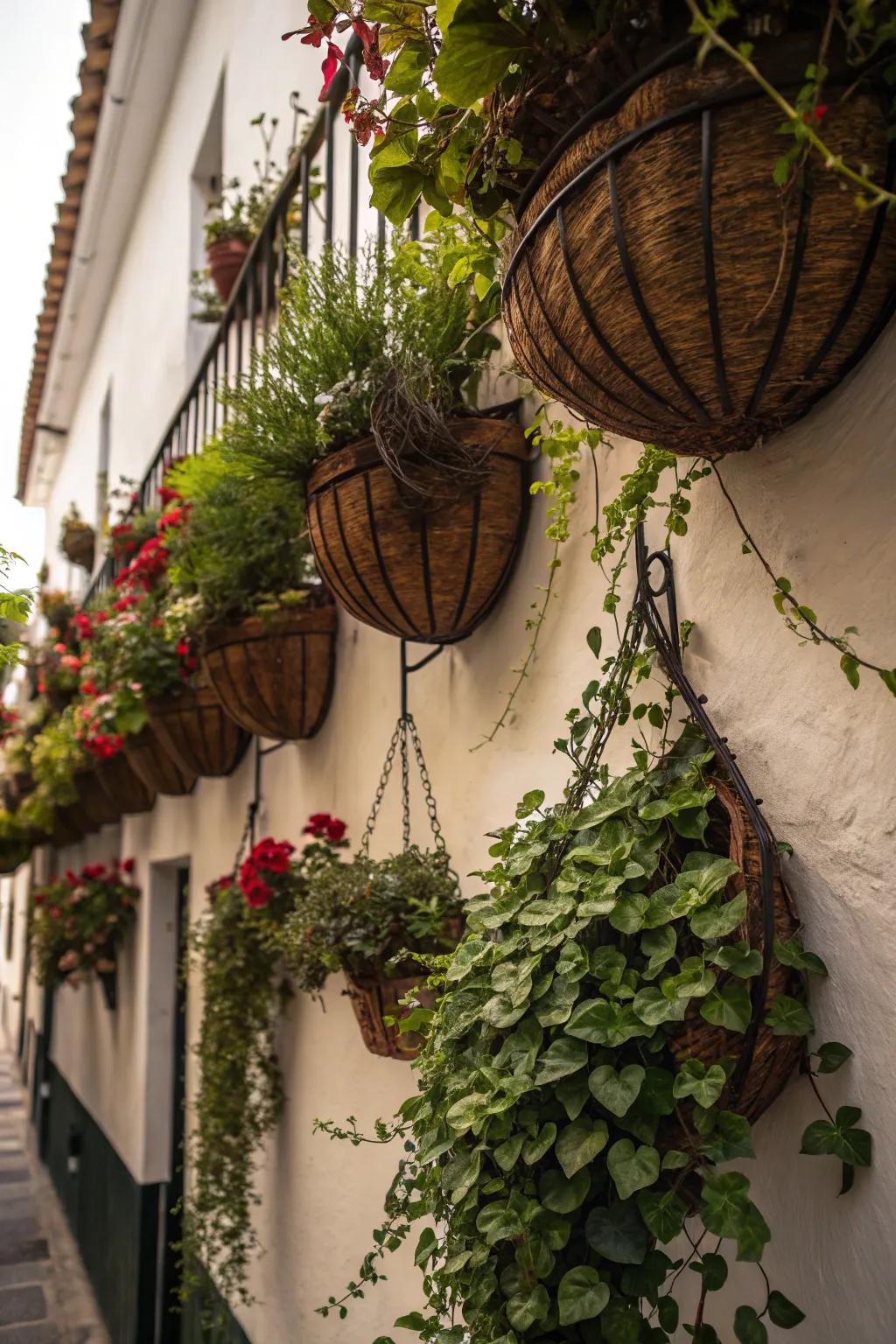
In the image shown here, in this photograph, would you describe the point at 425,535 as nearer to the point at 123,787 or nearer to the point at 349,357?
the point at 349,357

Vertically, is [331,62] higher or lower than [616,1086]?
higher

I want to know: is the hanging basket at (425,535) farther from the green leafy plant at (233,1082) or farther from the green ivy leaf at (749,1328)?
the green leafy plant at (233,1082)

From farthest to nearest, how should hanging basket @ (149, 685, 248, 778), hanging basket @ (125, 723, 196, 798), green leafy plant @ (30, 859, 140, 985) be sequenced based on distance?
green leafy plant @ (30, 859, 140, 985) → hanging basket @ (125, 723, 196, 798) → hanging basket @ (149, 685, 248, 778)

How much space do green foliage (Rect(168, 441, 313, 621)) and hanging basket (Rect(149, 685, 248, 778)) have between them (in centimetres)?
90

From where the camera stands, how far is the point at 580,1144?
3.69 feet

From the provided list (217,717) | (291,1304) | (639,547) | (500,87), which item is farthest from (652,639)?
(217,717)

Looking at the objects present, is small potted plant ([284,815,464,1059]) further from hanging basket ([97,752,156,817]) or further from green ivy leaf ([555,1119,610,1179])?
hanging basket ([97,752,156,817])

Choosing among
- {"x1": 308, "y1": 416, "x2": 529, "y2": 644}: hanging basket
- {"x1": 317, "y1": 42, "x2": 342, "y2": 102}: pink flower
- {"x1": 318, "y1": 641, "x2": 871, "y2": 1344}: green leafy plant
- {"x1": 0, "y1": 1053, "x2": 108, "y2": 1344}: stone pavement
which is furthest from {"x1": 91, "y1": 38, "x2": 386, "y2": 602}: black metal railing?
{"x1": 0, "y1": 1053, "x2": 108, "y2": 1344}: stone pavement

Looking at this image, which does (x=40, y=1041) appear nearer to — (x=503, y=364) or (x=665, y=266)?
(x=503, y=364)

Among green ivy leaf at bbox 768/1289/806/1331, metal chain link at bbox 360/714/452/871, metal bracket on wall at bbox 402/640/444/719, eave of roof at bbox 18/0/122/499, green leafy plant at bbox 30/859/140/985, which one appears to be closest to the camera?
green ivy leaf at bbox 768/1289/806/1331

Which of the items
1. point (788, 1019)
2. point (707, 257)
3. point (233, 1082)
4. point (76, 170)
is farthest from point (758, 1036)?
point (76, 170)

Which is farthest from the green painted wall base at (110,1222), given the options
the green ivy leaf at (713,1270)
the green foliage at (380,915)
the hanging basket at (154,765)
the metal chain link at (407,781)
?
the green ivy leaf at (713,1270)

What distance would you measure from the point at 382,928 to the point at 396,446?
34.1 inches

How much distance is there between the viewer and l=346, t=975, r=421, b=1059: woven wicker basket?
1.96 meters
